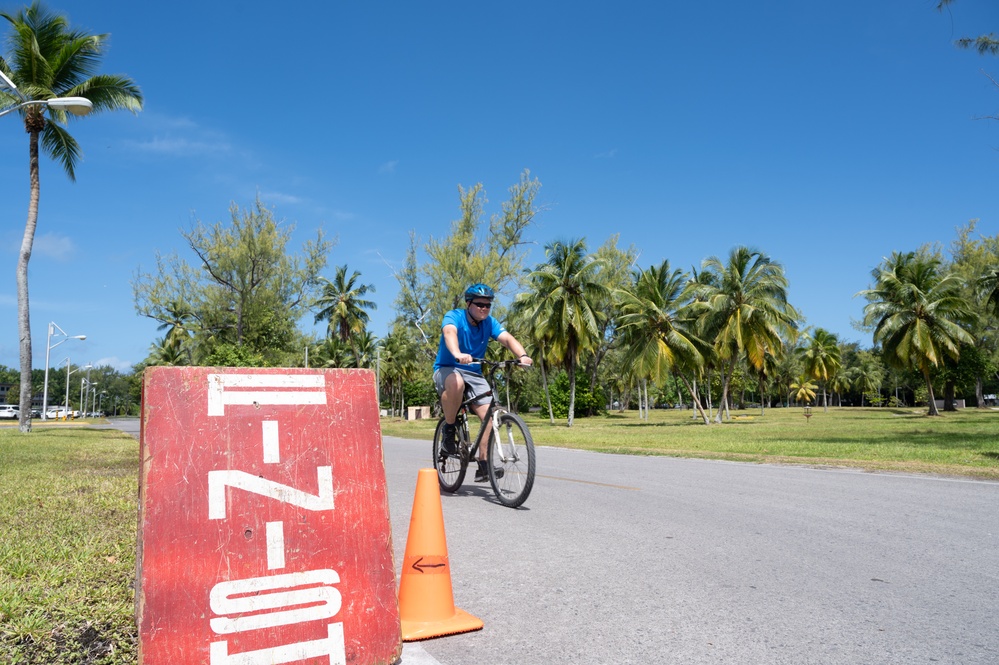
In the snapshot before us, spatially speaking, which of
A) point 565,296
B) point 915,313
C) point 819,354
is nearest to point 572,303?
point 565,296

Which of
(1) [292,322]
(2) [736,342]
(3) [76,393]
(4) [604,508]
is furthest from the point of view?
(3) [76,393]

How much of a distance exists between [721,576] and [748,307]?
34.6 meters

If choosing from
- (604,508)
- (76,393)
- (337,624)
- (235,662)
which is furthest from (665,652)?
(76,393)

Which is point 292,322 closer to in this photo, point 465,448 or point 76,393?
point 465,448

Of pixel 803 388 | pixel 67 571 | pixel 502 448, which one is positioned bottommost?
pixel 67 571

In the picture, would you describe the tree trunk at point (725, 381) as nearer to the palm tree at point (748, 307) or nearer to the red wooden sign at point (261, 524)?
the palm tree at point (748, 307)

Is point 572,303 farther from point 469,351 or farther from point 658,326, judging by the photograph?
point 469,351

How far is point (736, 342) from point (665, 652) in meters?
36.2

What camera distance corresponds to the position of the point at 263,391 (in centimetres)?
319

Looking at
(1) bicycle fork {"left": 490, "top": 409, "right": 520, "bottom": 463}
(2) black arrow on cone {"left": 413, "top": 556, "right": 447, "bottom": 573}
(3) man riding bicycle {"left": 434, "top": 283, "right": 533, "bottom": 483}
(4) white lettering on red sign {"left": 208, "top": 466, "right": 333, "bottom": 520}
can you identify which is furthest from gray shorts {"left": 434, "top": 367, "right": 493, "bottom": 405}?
(4) white lettering on red sign {"left": 208, "top": 466, "right": 333, "bottom": 520}

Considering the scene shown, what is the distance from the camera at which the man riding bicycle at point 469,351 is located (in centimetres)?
677

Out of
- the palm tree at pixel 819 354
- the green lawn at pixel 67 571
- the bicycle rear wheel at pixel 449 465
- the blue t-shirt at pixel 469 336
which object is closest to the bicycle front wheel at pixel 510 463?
the bicycle rear wheel at pixel 449 465

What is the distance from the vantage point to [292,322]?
34.2 metres

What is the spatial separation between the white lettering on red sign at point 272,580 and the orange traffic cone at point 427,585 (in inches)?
26.1
